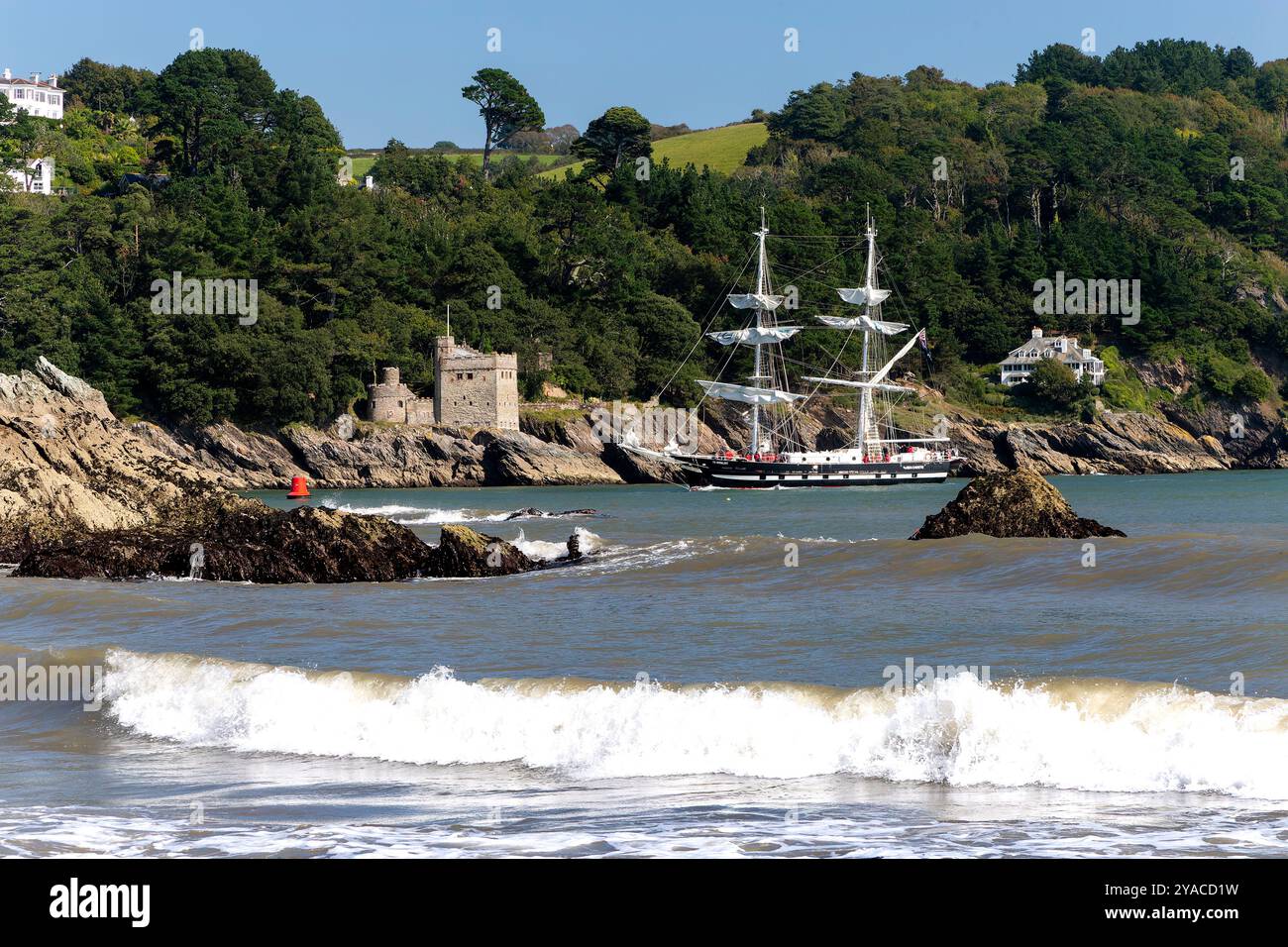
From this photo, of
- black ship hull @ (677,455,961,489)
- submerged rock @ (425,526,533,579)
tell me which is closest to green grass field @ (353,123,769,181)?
black ship hull @ (677,455,961,489)

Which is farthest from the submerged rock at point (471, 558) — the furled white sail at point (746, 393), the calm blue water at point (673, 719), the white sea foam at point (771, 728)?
the furled white sail at point (746, 393)

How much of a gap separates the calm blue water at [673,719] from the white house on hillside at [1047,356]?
3354 inches

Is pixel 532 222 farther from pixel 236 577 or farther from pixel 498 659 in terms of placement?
pixel 498 659

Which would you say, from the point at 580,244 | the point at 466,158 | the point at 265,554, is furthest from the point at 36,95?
the point at 265,554

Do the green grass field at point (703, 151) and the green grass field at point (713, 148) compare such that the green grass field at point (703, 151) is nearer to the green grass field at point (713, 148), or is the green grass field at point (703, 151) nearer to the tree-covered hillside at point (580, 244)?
the green grass field at point (713, 148)

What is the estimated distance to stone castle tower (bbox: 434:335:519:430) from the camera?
283 feet

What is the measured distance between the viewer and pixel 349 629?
1909 cm

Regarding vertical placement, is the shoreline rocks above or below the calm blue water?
above

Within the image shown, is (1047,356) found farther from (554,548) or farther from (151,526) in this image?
(151,526)

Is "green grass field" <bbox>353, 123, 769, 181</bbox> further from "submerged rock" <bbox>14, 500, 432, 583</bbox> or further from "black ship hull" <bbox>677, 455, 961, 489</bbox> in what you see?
"submerged rock" <bbox>14, 500, 432, 583</bbox>

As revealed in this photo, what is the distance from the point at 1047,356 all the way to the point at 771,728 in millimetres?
98507

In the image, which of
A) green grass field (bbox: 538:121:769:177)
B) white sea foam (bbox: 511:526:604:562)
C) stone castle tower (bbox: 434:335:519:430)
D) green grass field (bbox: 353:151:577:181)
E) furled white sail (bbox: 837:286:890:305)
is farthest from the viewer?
green grass field (bbox: 538:121:769:177)

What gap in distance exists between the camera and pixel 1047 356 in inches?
4188

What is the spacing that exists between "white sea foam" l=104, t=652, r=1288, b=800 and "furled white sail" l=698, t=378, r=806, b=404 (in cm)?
7580
